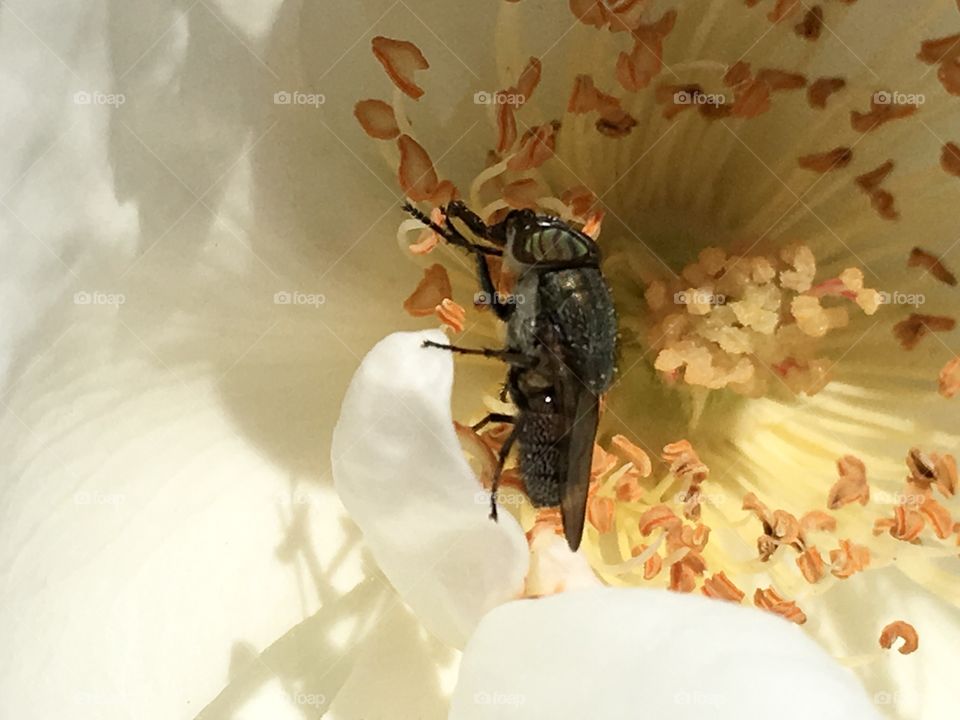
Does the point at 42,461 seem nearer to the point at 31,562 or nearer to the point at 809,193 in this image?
the point at 31,562

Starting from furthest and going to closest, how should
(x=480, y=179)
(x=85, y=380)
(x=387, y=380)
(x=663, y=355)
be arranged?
1. (x=663, y=355)
2. (x=480, y=179)
3. (x=85, y=380)
4. (x=387, y=380)

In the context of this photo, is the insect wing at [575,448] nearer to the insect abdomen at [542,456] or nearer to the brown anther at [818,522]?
the insect abdomen at [542,456]

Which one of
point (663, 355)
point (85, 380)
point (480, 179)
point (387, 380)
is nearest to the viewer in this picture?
point (387, 380)

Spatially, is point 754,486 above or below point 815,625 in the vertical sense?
above

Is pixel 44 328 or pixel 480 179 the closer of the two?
pixel 44 328

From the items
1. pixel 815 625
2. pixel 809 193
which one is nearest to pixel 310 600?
Result: pixel 815 625

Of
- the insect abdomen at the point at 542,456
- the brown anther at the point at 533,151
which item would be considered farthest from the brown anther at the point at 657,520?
the brown anther at the point at 533,151

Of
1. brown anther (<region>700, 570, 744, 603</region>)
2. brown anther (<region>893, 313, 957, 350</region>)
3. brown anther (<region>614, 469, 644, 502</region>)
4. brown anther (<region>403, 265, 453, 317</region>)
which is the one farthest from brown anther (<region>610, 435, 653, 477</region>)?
brown anther (<region>893, 313, 957, 350</region>)
